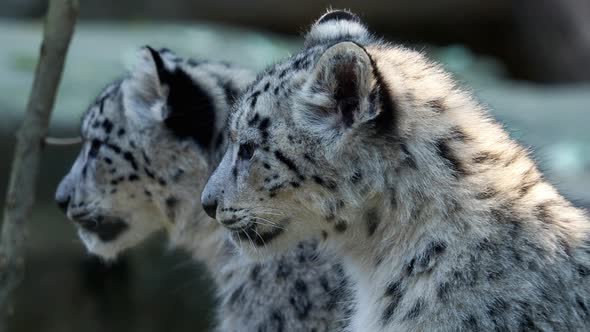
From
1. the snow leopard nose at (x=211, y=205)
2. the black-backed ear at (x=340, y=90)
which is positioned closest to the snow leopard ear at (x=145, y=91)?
the snow leopard nose at (x=211, y=205)

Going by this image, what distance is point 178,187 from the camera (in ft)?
21.3

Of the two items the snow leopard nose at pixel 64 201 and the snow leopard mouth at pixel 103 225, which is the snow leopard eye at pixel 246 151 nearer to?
the snow leopard mouth at pixel 103 225

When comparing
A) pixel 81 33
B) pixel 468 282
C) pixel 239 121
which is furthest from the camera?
pixel 81 33

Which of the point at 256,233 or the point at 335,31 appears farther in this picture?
the point at 335,31

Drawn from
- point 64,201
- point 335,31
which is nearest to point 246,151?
point 335,31

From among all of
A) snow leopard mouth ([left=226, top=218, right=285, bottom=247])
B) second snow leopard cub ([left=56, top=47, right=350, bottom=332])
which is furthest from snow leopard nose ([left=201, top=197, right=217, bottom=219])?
second snow leopard cub ([left=56, top=47, right=350, bottom=332])

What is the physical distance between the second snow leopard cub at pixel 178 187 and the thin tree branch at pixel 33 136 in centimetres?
57

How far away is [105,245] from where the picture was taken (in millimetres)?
6891

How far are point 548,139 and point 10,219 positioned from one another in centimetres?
681

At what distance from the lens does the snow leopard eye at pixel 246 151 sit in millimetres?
4957

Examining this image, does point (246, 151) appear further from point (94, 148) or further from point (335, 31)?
point (94, 148)

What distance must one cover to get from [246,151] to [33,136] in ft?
5.57

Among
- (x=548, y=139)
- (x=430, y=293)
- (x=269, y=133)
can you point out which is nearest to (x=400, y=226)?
(x=430, y=293)

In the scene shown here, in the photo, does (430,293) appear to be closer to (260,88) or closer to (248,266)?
(260,88)
